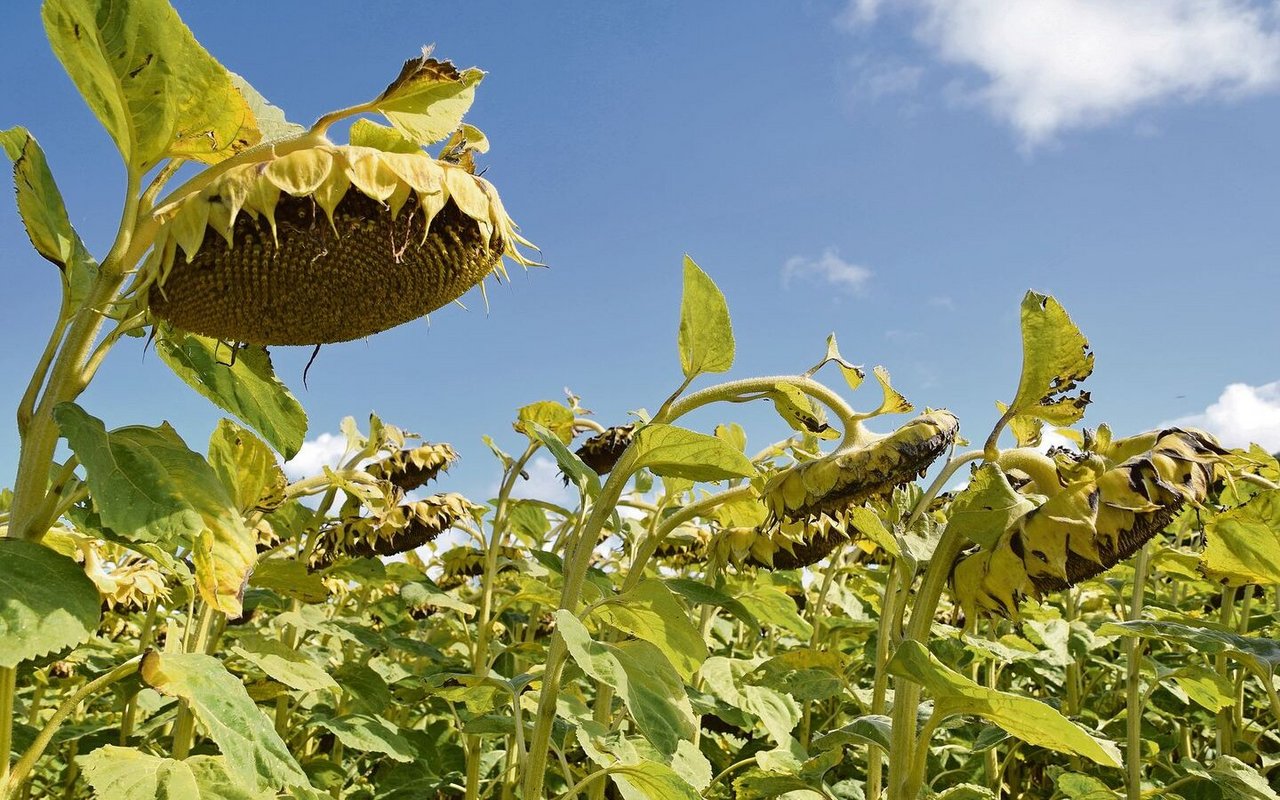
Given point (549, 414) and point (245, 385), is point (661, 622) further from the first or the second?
point (549, 414)

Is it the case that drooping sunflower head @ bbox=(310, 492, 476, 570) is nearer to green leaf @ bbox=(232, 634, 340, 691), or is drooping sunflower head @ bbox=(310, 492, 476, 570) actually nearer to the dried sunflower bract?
green leaf @ bbox=(232, 634, 340, 691)

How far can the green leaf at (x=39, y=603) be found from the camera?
1.26 m

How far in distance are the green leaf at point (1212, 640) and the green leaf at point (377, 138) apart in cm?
176

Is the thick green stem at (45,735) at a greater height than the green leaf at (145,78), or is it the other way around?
the green leaf at (145,78)

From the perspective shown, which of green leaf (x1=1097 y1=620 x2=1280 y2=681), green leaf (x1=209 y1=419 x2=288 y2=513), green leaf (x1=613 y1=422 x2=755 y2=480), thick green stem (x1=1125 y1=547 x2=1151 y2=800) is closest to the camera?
green leaf (x1=613 y1=422 x2=755 y2=480)

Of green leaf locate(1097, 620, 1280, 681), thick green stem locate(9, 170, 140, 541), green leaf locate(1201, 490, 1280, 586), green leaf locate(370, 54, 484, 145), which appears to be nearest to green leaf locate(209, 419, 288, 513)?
thick green stem locate(9, 170, 140, 541)

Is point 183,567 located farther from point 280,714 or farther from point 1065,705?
point 1065,705

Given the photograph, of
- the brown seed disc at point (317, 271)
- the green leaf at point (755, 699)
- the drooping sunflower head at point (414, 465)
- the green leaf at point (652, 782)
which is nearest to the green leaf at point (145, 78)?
the brown seed disc at point (317, 271)

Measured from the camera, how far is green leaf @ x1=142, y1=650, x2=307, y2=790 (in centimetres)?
133

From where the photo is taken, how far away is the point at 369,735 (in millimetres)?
3033

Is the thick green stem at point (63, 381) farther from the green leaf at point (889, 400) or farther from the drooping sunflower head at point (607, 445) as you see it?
the drooping sunflower head at point (607, 445)

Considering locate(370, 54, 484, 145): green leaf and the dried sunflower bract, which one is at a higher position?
locate(370, 54, 484, 145): green leaf

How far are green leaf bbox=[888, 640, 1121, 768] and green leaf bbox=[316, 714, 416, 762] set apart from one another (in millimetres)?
1950

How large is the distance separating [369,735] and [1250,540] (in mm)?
2537
